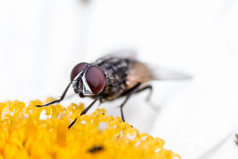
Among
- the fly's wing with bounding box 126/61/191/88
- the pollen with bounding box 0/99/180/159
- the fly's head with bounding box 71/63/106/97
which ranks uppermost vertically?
the fly's head with bounding box 71/63/106/97

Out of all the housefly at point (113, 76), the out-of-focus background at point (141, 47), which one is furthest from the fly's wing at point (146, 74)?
the out-of-focus background at point (141, 47)

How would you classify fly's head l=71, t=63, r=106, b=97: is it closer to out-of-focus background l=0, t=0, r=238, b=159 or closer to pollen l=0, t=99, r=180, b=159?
pollen l=0, t=99, r=180, b=159

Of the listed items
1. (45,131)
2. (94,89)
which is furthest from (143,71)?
(45,131)

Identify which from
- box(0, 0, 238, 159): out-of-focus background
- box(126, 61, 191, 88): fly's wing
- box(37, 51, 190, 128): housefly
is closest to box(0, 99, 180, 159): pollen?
box(37, 51, 190, 128): housefly

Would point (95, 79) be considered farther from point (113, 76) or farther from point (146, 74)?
point (146, 74)

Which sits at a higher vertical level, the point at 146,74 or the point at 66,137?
the point at 146,74

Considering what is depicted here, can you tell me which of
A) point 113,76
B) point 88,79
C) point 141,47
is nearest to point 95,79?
point 88,79

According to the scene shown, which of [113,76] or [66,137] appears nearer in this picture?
[66,137]
